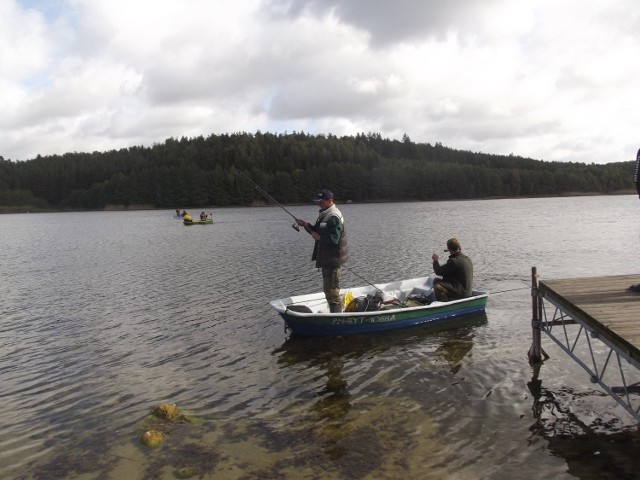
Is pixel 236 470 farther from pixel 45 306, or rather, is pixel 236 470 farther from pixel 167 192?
pixel 167 192

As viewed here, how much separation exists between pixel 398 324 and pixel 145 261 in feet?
67.8

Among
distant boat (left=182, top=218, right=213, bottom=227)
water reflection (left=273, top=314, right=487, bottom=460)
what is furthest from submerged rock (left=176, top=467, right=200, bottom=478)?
distant boat (left=182, top=218, right=213, bottom=227)

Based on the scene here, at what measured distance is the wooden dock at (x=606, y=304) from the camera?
6.38 m

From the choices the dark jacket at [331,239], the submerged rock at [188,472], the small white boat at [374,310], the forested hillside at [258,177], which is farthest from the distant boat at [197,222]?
the forested hillside at [258,177]

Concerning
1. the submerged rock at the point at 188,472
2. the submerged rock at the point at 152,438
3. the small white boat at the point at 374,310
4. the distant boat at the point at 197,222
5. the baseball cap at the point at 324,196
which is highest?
the distant boat at the point at 197,222

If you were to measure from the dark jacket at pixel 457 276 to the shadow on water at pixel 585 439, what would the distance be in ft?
17.5

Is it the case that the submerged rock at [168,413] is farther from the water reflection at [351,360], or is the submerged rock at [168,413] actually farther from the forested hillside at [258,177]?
the forested hillside at [258,177]

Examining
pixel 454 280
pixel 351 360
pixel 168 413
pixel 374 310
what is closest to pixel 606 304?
pixel 351 360

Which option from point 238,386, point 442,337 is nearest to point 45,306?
point 238,386

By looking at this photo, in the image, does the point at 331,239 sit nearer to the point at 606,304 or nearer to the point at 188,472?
the point at 606,304

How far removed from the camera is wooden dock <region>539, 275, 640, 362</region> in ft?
20.9

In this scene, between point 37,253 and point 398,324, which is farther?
point 37,253

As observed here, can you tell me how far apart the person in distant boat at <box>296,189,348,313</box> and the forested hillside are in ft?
350

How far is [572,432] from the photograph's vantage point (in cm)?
730
